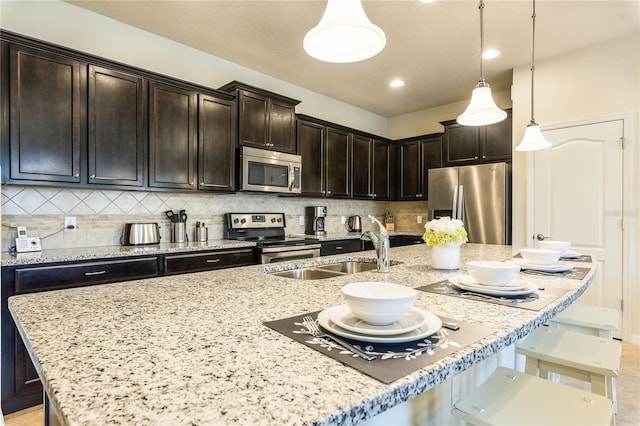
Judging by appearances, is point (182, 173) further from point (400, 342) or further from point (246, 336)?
point (400, 342)

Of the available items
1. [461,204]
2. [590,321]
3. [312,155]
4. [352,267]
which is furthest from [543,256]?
[312,155]

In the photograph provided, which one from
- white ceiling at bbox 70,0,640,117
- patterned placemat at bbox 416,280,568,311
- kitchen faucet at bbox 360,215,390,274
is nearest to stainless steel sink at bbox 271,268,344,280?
kitchen faucet at bbox 360,215,390,274

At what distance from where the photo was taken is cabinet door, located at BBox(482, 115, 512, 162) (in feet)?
12.9

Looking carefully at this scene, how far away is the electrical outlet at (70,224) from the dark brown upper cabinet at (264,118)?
5.01ft

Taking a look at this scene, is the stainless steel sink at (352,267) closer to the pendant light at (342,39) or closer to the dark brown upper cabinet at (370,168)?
the pendant light at (342,39)

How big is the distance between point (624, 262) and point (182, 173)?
4.10 m

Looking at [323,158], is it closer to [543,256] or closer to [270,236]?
[270,236]

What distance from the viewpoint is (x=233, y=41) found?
321cm

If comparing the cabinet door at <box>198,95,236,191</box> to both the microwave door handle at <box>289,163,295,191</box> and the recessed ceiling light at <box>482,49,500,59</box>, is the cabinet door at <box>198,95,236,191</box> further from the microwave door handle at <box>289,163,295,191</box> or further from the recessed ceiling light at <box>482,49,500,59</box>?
the recessed ceiling light at <box>482,49,500,59</box>

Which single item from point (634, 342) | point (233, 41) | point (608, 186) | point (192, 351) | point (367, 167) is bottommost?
point (634, 342)

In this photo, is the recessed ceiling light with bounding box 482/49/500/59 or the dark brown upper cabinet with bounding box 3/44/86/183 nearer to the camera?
the dark brown upper cabinet with bounding box 3/44/86/183

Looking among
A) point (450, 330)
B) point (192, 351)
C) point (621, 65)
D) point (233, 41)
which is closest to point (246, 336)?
point (192, 351)

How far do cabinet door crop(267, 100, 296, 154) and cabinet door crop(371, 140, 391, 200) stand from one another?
5.13 ft

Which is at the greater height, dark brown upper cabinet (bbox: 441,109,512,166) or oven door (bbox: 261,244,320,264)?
dark brown upper cabinet (bbox: 441,109,512,166)
